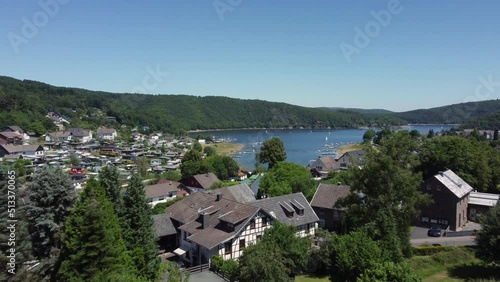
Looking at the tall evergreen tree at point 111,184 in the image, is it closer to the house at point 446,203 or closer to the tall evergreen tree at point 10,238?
the tall evergreen tree at point 10,238

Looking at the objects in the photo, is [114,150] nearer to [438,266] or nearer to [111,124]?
[111,124]

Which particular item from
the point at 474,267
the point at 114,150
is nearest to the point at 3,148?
the point at 114,150

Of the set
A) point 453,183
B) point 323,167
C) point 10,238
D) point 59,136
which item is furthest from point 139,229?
point 59,136

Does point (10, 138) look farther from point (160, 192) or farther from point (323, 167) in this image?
point (323, 167)

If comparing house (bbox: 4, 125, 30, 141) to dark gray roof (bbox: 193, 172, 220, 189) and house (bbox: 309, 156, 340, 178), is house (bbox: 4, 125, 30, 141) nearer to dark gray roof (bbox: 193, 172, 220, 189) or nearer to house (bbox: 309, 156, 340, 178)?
dark gray roof (bbox: 193, 172, 220, 189)

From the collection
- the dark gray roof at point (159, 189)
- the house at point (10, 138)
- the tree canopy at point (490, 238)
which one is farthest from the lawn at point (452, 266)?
the house at point (10, 138)

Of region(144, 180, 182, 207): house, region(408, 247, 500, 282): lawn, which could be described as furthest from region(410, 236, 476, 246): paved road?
region(144, 180, 182, 207): house
